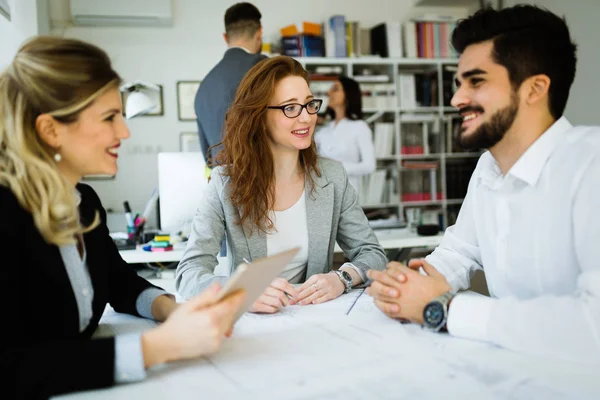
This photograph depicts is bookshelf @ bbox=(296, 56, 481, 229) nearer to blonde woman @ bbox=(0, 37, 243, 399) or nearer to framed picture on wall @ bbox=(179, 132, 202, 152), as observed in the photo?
framed picture on wall @ bbox=(179, 132, 202, 152)

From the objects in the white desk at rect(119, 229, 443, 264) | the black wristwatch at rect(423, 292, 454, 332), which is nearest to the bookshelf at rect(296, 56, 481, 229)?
the white desk at rect(119, 229, 443, 264)

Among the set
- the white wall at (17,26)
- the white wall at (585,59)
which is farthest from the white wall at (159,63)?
the white wall at (585,59)

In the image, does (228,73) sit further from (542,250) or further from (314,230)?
(542,250)

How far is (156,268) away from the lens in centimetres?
274

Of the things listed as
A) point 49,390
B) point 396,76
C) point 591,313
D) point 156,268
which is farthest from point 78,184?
point 396,76

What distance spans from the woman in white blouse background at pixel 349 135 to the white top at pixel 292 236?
218 centimetres

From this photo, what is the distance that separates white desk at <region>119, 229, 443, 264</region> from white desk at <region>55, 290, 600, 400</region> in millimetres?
1460

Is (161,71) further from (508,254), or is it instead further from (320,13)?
(508,254)

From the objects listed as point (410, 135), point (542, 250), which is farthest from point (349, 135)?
point (542, 250)

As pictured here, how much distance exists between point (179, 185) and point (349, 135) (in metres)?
1.73

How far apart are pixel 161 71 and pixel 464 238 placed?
154 inches

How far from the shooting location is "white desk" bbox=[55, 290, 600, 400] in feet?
2.61

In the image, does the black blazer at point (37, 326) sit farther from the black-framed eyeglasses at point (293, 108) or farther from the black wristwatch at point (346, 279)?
the black-framed eyeglasses at point (293, 108)

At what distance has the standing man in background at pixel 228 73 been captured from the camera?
8.75 ft
